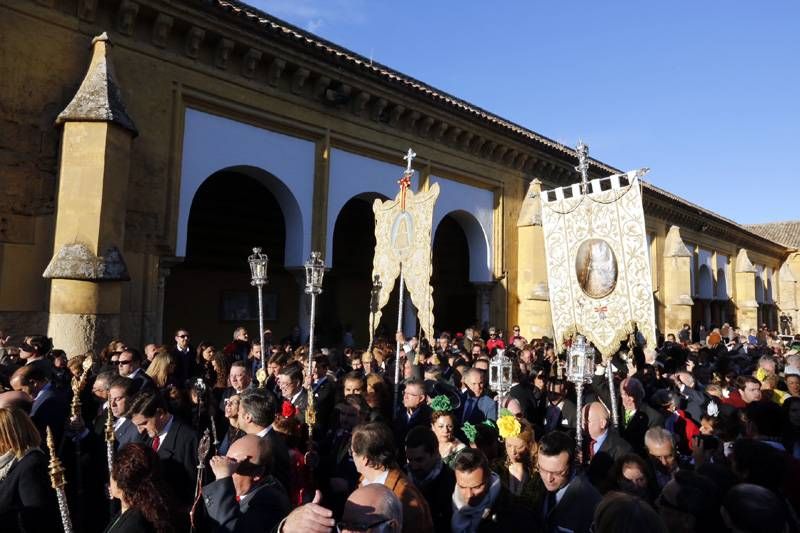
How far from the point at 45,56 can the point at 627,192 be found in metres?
8.84

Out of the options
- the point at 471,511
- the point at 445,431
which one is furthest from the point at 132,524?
the point at 445,431

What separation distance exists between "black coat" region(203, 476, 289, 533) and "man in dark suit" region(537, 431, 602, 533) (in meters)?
1.43

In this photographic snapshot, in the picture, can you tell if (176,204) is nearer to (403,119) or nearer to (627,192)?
(403,119)

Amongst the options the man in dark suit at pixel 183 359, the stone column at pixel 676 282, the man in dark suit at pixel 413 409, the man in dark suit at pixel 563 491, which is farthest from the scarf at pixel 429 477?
the stone column at pixel 676 282

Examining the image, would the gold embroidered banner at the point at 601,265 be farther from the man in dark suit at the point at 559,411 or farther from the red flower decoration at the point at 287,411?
the red flower decoration at the point at 287,411

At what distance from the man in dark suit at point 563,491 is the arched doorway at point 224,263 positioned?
1140 cm

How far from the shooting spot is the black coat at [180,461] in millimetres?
3742

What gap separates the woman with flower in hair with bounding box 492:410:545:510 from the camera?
3.55 m

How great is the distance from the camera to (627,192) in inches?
265

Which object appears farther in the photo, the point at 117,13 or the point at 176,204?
the point at 176,204

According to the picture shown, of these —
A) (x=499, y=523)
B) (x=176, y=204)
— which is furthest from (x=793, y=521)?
(x=176, y=204)

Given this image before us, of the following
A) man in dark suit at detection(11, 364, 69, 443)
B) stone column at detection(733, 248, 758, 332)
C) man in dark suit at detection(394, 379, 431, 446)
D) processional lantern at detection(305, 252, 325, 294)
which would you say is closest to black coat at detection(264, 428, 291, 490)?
man in dark suit at detection(394, 379, 431, 446)

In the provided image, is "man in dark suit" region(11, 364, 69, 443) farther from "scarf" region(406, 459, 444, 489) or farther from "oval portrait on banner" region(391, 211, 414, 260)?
"oval portrait on banner" region(391, 211, 414, 260)

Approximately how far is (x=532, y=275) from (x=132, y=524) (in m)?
15.6
